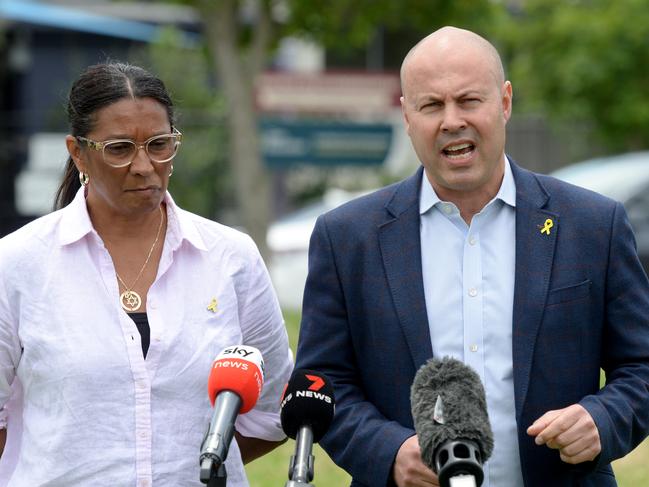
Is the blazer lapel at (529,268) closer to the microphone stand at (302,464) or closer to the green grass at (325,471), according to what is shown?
the microphone stand at (302,464)

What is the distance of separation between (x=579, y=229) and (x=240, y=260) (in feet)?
3.56

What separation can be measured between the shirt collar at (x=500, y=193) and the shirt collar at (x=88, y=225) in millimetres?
718

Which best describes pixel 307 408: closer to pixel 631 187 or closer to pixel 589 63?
pixel 631 187

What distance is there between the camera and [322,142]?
18.0 m

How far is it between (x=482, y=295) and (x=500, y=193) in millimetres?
335

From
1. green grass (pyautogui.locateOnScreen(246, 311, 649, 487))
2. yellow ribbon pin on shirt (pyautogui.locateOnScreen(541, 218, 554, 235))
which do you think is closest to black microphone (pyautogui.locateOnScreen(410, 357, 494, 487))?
yellow ribbon pin on shirt (pyautogui.locateOnScreen(541, 218, 554, 235))

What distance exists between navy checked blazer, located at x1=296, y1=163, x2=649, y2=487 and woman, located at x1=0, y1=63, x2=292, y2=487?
31cm

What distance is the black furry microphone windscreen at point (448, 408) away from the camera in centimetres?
346

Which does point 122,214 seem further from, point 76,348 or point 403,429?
point 403,429

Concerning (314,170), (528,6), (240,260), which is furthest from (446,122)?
(528,6)

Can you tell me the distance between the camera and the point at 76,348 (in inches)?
163

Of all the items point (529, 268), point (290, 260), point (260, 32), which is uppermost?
point (260, 32)

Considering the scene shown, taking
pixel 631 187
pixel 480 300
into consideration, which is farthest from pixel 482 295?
pixel 631 187

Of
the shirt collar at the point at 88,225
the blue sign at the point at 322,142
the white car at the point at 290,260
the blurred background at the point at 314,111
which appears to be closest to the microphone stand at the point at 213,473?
the shirt collar at the point at 88,225
